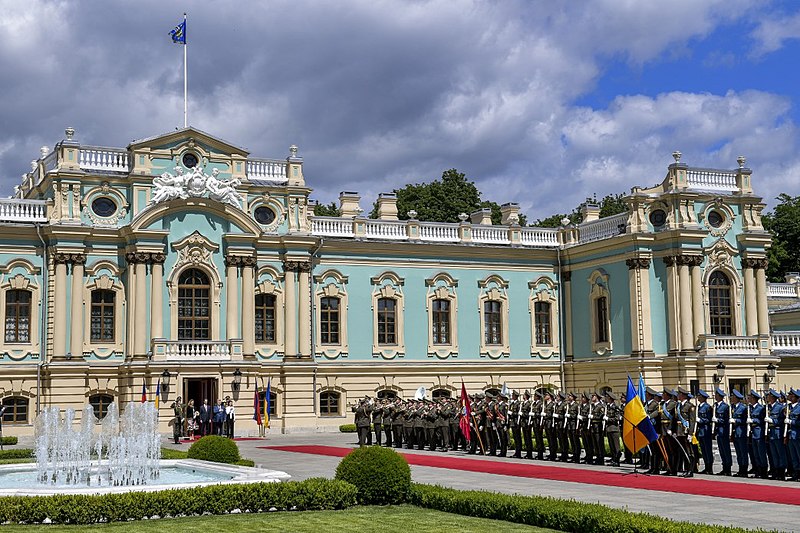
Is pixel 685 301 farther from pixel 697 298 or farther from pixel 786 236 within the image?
pixel 786 236

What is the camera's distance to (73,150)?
34031 mm

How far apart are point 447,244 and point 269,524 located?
27112mm

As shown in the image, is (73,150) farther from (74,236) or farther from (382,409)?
(382,409)

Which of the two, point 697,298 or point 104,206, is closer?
point 104,206

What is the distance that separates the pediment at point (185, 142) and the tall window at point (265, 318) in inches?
201

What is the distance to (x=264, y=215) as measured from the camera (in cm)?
3672

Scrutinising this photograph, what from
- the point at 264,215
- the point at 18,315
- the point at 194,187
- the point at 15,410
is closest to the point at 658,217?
the point at 264,215

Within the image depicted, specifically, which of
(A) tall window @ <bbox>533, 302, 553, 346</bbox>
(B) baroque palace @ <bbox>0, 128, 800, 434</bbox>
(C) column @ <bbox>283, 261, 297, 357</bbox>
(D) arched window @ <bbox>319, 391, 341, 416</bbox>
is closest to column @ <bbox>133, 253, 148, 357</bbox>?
(B) baroque palace @ <bbox>0, 128, 800, 434</bbox>

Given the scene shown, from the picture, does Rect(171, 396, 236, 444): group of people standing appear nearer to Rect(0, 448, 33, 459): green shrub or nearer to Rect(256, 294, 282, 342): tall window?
Rect(256, 294, 282, 342): tall window

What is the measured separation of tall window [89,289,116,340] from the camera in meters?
34.2

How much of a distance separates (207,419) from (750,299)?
19.6m

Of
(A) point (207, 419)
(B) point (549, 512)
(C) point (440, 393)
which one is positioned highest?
(C) point (440, 393)

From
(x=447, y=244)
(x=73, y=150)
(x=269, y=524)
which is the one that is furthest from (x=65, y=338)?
(x=269, y=524)

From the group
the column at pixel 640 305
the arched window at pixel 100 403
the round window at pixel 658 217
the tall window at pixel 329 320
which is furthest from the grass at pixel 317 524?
the round window at pixel 658 217
